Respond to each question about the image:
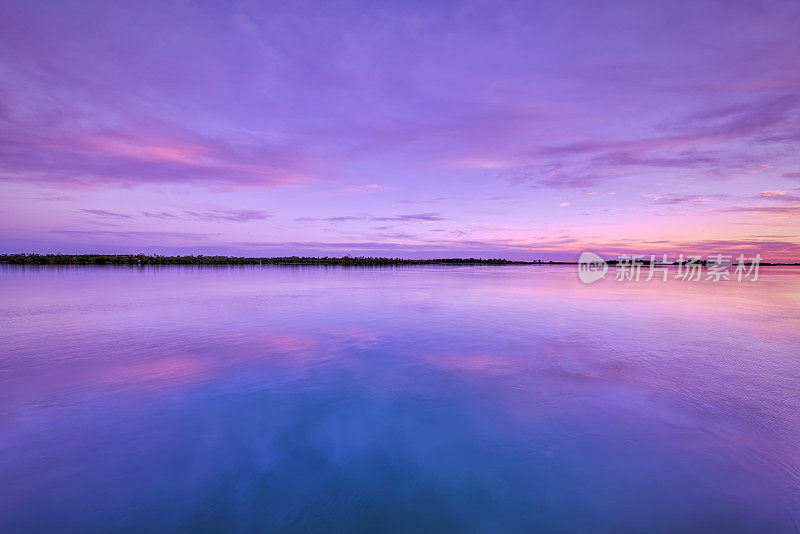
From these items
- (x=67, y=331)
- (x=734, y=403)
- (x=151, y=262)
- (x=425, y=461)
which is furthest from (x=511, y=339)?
(x=151, y=262)

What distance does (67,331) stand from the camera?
41.6ft

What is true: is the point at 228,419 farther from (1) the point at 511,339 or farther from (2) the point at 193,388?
(1) the point at 511,339

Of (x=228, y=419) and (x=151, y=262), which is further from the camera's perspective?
(x=151, y=262)

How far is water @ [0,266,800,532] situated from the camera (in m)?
4.19

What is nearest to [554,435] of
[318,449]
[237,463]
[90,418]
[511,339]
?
[318,449]

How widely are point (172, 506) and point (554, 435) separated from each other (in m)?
5.69

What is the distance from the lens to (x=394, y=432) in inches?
239

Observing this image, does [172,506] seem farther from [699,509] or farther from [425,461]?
[699,509]

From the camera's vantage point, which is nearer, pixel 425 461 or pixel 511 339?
pixel 425 461

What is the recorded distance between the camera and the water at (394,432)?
4.19 metres

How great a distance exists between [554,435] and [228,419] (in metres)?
5.83

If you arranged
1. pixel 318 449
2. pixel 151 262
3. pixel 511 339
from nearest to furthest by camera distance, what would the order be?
pixel 318 449
pixel 511 339
pixel 151 262

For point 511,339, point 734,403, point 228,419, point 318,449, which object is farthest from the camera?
point 511,339

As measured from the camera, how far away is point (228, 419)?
20.9ft
